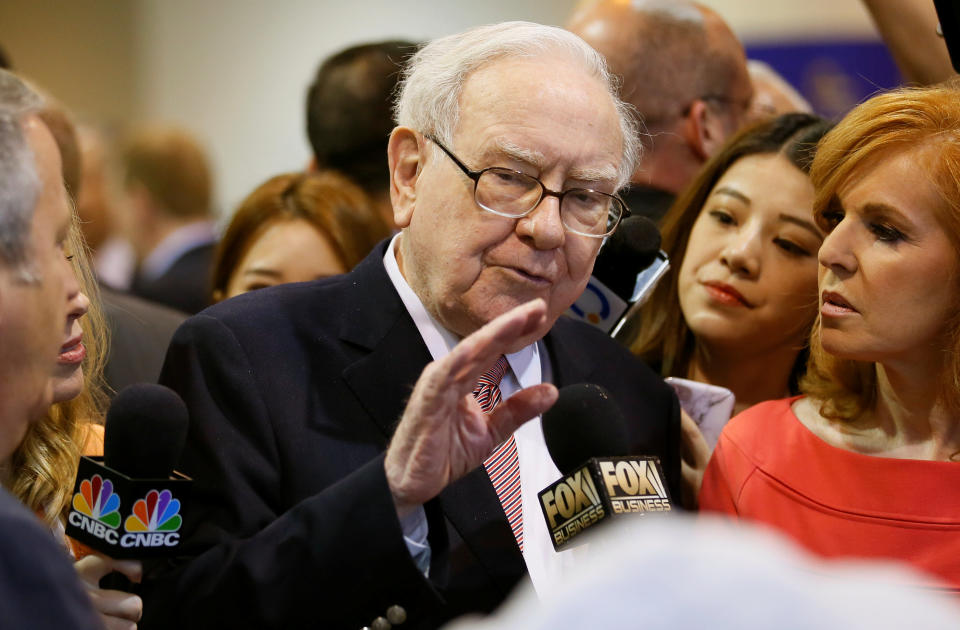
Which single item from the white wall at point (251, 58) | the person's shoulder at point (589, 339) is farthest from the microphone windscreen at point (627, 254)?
the white wall at point (251, 58)

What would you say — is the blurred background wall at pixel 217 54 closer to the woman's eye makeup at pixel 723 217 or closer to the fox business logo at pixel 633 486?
the woman's eye makeup at pixel 723 217

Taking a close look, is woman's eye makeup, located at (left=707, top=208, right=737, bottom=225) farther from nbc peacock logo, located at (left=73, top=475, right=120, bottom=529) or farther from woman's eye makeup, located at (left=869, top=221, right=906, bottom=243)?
nbc peacock logo, located at (left=73, top=475, right=120, bottom=529)

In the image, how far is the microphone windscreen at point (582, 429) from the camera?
1.97m

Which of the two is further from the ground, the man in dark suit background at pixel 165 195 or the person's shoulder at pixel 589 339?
the person's shoulder at pixel 589 339

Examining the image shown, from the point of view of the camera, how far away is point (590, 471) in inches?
73.0

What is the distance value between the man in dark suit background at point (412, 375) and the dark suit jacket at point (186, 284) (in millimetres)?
2907

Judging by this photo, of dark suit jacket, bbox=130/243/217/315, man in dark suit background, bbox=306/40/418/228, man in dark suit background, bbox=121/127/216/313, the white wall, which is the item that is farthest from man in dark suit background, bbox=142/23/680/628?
the white wall

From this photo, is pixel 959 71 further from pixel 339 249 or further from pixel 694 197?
pixel 339 249

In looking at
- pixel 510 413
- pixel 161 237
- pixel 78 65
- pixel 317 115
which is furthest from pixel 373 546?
pixel 78 65

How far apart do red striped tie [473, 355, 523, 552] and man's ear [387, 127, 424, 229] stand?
0.36 meters

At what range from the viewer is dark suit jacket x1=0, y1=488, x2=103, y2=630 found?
1.23m

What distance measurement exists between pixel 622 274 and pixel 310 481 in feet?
3.35

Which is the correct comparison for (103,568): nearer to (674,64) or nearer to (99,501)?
(99,501)

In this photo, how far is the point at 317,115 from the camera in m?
3.91
